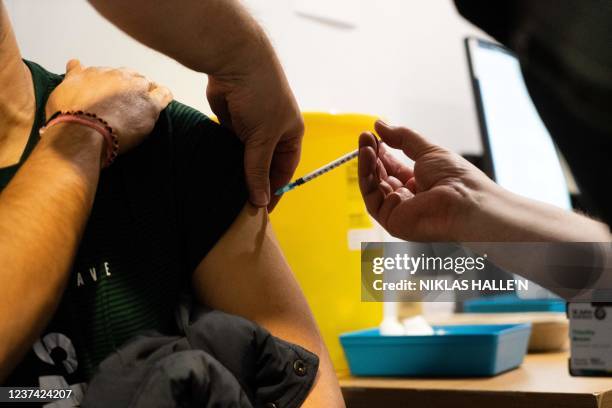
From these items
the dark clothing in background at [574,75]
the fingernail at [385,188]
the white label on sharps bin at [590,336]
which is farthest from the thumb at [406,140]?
the dark clothing in background at [574,75]

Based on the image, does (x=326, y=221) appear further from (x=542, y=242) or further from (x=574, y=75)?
(x=574, y=75)

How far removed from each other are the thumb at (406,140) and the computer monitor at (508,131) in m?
0.81

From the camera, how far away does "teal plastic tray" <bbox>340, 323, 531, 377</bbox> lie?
140 centimetres

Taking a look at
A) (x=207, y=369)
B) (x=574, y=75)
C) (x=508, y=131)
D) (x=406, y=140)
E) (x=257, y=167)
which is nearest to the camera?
(x=574, y=75)

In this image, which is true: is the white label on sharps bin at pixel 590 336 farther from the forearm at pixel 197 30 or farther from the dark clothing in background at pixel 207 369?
the forearm at pixel 197 30

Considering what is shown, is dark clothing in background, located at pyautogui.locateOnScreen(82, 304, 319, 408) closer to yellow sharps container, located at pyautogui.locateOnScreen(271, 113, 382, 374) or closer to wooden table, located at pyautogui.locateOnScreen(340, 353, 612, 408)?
wooden table, located at pyautogui.locateOnScreen(340, 353, 612, 408)

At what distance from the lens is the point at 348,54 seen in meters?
2.17

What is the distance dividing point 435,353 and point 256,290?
1.58 ft

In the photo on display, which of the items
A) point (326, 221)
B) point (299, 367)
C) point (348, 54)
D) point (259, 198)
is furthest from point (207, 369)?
point (348, 54)

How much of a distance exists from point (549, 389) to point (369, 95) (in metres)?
1.25

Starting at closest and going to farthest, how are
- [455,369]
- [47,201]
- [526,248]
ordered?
1. [47,201]
2. [526,248]
3. [455,369]

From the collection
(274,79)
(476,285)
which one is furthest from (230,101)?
(476,285)

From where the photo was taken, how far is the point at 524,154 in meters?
2.15

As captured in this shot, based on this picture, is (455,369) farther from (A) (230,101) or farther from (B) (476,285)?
(A) (230,101)
